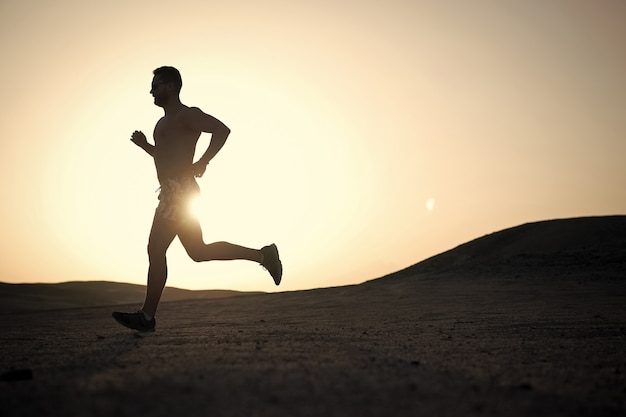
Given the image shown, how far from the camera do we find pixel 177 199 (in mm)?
5254

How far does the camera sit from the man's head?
18.4 feet

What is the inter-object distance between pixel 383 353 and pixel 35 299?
23.1 metres

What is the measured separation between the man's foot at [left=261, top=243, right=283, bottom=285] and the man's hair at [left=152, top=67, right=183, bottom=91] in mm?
1867

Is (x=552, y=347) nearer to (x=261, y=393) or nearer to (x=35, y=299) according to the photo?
(x=261, y=393)

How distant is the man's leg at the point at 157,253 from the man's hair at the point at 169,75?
135cm

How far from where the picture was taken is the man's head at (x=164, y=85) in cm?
559

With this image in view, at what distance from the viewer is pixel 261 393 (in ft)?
6.88

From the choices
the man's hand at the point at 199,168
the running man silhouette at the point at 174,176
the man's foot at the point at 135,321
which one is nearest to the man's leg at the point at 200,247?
the running man silhouette at the point at 174,176

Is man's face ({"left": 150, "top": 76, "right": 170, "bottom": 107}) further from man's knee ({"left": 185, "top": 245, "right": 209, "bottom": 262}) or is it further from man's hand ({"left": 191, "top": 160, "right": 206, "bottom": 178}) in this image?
man's knee ({"left": 185, "top": 245, "right": 209, "bottom": 262})

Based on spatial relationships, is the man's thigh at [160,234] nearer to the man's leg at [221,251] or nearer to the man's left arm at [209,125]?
the man's leg at [221,251]

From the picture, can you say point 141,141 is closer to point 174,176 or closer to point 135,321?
point 174,176

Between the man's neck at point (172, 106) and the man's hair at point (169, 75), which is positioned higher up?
the man's hair at point (169, 75)

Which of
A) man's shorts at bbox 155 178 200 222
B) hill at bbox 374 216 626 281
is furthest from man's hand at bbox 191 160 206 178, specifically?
hill at bbox 374 216 626 281

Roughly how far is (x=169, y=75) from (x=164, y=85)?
127 mm
